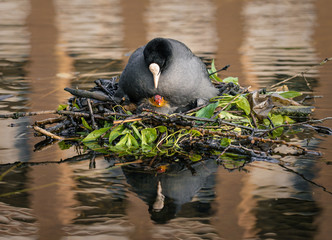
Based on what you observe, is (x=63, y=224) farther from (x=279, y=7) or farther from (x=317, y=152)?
(x=279, y=7)

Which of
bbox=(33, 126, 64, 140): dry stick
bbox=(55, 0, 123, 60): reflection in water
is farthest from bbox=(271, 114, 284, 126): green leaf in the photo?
bbox=(55, 0, 123, 60): reflection in water

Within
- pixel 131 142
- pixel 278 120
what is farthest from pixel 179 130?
pixel 278 120

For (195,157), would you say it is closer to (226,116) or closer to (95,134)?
(226,116)

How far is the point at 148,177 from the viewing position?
3020mm

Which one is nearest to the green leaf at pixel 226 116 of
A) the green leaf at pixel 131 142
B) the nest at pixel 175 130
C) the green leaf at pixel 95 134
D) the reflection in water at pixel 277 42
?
the nest at pixel 175 130

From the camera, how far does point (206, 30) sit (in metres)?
10.2

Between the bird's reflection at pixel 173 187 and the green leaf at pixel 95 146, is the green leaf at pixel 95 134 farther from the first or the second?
the bird's reflection at pixel 173 187

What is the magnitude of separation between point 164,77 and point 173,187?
976 mm

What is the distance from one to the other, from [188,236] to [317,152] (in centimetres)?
131

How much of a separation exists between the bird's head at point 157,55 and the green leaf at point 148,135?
0.93ft

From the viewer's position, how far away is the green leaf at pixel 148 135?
11.7 ft

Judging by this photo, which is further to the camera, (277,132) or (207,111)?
(277,132)

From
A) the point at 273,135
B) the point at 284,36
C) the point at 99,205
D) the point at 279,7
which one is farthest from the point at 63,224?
the point at 279,7

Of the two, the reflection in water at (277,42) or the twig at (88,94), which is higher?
the twig at (88,94)
